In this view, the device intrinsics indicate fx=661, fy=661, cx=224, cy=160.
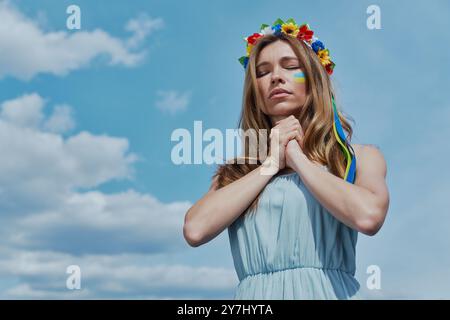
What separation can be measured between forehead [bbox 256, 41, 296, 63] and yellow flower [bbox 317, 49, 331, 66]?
323 mm

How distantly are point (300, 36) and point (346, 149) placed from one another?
0.91m

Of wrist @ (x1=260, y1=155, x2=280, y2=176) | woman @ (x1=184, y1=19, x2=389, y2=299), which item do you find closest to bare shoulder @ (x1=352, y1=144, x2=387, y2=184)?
woman @ (x1=184, y1=19, x2=389, y2=299)

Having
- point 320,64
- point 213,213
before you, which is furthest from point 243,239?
point 320,64

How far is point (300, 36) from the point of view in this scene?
428cm

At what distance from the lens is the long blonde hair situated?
3834 mm

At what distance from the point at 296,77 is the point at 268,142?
0.43m

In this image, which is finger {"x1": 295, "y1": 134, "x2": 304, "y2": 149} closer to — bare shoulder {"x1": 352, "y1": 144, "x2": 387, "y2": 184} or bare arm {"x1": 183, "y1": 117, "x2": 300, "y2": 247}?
bare arm {"x1": 183, "y1": 117, "x2": 300, "y2": 247}

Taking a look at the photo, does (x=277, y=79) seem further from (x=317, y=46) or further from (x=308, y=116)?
(x=317, y=46)

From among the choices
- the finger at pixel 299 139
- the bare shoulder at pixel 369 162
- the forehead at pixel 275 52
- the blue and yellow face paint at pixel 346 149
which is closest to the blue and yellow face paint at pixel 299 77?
the forehead at pixel 275 52

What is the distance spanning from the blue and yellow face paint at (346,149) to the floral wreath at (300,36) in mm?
374

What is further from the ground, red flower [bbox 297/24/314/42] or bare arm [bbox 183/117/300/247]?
red flower [bbox 297/24/314/42]

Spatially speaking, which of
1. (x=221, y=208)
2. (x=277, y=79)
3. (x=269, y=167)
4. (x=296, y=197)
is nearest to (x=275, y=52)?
(x=277, y=79)

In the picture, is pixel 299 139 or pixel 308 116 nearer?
pixel 299 139
